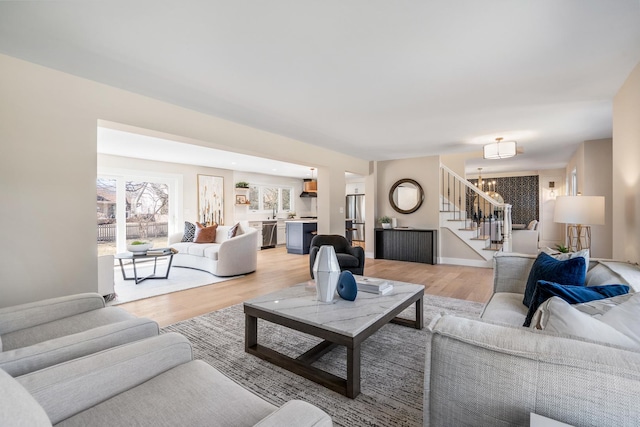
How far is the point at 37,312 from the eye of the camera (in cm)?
173

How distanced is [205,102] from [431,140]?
355 cm

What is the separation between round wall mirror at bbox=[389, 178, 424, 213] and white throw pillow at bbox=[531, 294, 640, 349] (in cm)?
560

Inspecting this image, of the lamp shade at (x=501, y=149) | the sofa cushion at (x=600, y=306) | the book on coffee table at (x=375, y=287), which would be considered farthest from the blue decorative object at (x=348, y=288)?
the lamp shade at (x=501, y=149)

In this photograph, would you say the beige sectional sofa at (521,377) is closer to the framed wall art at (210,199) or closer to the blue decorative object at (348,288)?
the blue decorative object at (348,288)

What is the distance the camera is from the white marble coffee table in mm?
1757

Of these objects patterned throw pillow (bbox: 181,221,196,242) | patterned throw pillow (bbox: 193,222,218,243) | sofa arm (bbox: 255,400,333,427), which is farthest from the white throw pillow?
patterned throw pillow (bbox: 181,221,196,242)

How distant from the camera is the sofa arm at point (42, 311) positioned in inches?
64.0

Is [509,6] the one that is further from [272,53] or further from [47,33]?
[47,33]

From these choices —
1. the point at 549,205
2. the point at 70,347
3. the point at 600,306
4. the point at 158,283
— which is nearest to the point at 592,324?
the point at 600,306

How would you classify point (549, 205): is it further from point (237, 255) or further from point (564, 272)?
point (237, 255)

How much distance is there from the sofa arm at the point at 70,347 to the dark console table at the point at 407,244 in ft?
18.2

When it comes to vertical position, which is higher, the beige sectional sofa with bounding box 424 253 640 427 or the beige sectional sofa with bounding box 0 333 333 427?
the beige sectional sofa with bounding box 424 253 640 427

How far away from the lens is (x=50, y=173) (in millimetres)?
2404

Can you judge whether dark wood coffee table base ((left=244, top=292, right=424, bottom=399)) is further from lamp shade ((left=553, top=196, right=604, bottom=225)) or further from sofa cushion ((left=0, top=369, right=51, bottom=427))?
lamp shade ((left=553, top=196, right=604, bottom=225))
